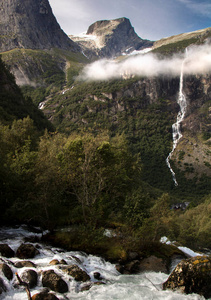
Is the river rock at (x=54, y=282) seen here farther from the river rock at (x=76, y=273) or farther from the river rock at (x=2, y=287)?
the river rock at (x=2, y=287)

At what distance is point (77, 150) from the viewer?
25.0 metres

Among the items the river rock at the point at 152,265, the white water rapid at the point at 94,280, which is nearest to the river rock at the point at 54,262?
the white water rapid at the point at 94,280

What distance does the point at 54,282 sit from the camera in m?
15.4

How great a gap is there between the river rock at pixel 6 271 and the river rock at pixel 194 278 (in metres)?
12.1

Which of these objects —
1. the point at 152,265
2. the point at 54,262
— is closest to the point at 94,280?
the point at 54,262

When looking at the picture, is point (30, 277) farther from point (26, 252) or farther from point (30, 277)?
point (26, 252)

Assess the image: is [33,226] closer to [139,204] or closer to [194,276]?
[139,204]

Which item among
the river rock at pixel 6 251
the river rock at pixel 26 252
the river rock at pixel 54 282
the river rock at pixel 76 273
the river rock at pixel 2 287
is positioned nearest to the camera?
the river rock at pixel 2 287

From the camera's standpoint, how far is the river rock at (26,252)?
19.0 m

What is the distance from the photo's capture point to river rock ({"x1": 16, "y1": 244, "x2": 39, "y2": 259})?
1905cm

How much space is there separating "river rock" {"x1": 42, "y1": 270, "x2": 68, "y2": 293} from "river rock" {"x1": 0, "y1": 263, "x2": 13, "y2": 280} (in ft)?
7.36

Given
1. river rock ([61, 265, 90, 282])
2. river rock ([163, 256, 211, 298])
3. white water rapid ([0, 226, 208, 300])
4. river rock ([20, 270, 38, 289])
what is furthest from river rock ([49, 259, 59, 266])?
river rock ([163, 256, 211, 298])

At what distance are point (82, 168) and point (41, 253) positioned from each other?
9297 millimetres

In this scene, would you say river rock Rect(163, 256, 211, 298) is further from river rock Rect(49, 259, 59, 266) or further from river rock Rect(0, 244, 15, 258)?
river rock Rect(0, 244, 15, 258)
